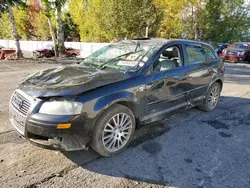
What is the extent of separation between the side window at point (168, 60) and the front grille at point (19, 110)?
194cm

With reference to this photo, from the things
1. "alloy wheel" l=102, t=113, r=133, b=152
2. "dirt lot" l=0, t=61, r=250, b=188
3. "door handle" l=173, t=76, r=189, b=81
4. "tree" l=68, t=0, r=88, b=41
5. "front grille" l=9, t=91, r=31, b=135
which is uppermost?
"tree" l=68, t=0, r=88, b=41

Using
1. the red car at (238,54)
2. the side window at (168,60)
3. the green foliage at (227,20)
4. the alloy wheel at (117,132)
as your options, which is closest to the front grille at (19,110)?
the alloy wheel at (117,132)

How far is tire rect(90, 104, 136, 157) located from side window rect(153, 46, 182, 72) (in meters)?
0.94

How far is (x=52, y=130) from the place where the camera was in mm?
2619

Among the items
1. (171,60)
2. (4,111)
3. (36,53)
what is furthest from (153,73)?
(36,53)

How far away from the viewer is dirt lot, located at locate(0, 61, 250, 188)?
2656 millimetres

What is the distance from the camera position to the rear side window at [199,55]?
4332 mm

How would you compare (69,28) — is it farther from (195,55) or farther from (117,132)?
(117,132)

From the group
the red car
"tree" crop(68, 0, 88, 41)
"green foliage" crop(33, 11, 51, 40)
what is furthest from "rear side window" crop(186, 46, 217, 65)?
"green foliage" crop(33, 11, 51, 40)

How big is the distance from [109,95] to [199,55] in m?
2.59

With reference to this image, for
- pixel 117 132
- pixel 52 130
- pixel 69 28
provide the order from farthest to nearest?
pixel 69 28, pixel 117 132, pixel 52 130

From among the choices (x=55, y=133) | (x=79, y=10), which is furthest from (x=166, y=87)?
(x=79, y=10)

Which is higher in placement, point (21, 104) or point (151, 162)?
point (21, 104)

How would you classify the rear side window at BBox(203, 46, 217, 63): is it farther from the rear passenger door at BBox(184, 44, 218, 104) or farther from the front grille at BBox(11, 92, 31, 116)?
the front grille at BBox(11, 92, 31, 116)
